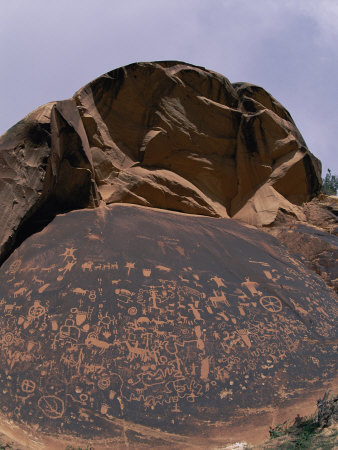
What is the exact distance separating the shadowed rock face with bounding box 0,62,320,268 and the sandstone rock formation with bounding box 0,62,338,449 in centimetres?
3

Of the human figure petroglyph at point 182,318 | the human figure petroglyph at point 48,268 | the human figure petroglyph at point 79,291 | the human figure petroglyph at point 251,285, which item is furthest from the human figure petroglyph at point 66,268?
the human figure petroglyph at point 251,285

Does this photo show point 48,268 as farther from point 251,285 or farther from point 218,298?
point 251,285

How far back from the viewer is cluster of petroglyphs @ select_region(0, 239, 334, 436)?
12.9ft

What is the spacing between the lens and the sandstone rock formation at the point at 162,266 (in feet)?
12.9

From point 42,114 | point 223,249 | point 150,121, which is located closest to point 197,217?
point 223,249

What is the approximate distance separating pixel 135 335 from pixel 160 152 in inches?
173

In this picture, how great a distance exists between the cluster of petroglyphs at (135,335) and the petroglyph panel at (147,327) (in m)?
0.01

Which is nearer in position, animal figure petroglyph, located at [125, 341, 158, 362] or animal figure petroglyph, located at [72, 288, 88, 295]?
animal figure petroglyph, located at [125, 341, 158, 362]

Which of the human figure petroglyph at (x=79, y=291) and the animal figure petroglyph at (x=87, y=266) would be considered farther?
the animal figure petroglyph at (x=87, y=266)

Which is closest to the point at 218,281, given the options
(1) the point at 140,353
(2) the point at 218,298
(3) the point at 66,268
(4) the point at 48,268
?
(2) the point at 218,298

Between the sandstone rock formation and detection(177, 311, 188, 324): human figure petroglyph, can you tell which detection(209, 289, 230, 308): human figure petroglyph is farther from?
detection(177, 311, 188, 324): human figure petroglyph

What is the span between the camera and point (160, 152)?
7.85 meters

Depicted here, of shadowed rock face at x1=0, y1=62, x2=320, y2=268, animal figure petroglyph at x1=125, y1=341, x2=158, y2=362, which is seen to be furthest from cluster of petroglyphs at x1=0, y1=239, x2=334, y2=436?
shadowed rock face at x1=0, y1=62, x2=320, y2=268

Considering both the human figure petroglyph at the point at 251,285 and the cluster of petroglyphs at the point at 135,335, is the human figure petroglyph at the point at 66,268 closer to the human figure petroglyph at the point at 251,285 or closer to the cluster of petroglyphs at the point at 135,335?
the cluster of petroglyphs at the point at 135,335
